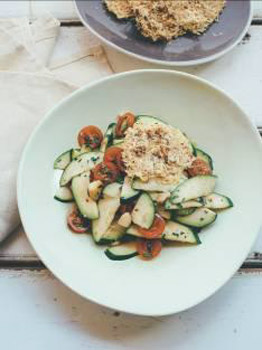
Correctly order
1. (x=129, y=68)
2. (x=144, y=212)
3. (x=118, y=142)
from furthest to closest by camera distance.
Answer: (x=129, y=68)
(x=118, y=142)
(x=144, y=212)

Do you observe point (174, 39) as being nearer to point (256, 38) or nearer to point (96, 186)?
point (256, 38)

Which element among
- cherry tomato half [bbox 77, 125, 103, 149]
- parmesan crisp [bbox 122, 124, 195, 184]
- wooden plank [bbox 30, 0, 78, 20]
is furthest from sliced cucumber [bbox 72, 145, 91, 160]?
wooden plank [bbox 30, 0, 78, 20]

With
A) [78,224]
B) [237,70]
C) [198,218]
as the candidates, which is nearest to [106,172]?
[78,224]

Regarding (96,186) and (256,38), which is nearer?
(96,186)

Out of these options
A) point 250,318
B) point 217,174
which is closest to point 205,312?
point 250,318

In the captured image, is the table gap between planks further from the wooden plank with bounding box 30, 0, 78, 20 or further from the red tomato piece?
the red tomato piece

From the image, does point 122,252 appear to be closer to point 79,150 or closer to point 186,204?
point 186,204
